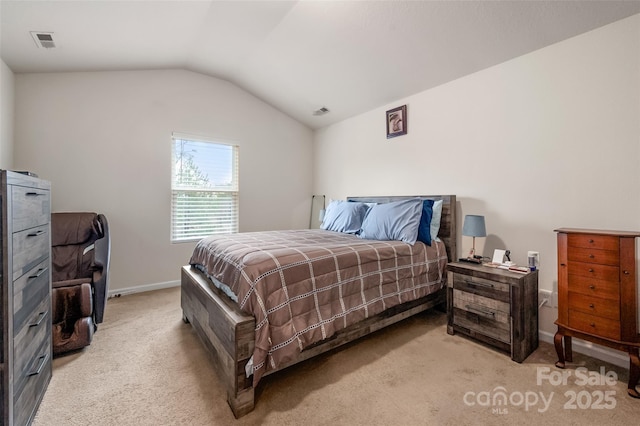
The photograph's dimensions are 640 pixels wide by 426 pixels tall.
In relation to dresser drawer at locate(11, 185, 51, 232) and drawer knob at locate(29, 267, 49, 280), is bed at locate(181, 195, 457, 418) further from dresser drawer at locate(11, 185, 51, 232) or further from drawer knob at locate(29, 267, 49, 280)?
dresser drawer at locate(11, 185, 51, 232)

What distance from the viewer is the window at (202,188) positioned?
3.72 m

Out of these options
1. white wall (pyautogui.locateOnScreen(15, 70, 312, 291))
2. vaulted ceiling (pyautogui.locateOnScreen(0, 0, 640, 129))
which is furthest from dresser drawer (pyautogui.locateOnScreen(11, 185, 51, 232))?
white wall (pyautogui.locateOnScreen(15, 70, 312, 291))

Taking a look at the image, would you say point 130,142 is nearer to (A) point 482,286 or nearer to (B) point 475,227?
(B) point 475,227

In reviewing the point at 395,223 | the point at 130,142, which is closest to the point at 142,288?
the point at 130,142

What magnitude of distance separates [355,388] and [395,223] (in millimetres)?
1517

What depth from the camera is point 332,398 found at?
156cm

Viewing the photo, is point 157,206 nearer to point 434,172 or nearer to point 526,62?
point 434,172

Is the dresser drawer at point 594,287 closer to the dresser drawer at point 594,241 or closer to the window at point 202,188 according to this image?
the dresser drawer at point 594,241

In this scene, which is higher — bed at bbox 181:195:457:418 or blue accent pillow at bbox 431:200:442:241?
blue accent pillow at bbox 431:200:442:241

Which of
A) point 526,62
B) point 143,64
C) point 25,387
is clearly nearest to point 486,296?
point 526,62

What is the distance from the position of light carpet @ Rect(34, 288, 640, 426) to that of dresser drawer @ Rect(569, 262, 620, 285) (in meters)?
0.68

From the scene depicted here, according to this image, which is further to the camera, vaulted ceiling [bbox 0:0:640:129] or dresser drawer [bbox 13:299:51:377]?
vaulted ceiling [bbox 0:0:640:129]

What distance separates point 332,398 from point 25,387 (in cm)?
153

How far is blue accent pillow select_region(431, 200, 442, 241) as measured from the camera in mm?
2711
